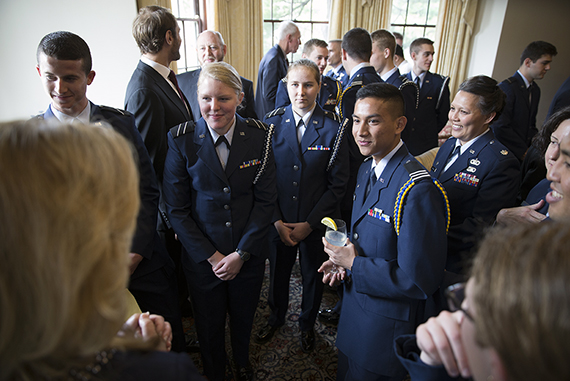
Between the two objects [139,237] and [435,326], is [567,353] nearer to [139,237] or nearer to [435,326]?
[435,326]

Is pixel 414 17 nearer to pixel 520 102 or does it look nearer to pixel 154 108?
pixel 520 102

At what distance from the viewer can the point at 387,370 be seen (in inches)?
56.0

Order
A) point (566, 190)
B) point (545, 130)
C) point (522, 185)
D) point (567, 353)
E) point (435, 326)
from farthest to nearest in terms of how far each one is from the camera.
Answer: point (522, 185) → point (545, 130) → point (566, 190) → point (435, 326) → point (567, 353)

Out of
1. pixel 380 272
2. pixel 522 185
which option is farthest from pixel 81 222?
pixel 522 185

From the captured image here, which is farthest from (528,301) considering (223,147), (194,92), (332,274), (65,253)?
(194,92)

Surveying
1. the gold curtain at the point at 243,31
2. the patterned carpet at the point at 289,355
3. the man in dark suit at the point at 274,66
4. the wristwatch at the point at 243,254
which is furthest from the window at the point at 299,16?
the wristwatch at the point at 243,254

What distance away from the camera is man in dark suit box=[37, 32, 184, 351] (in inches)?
59.7

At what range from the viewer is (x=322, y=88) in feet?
11.4

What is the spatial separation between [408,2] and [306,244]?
701 cm

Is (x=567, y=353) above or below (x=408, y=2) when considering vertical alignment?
below

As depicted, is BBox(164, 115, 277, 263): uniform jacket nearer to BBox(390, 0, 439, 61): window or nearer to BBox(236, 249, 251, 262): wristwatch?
BBox(236, 249, 251, 262): wristwatch

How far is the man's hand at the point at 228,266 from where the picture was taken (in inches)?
67.5

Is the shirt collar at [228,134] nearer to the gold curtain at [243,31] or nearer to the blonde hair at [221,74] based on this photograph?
the blonde hair at [221,74]

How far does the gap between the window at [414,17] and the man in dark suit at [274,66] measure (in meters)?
4.14
